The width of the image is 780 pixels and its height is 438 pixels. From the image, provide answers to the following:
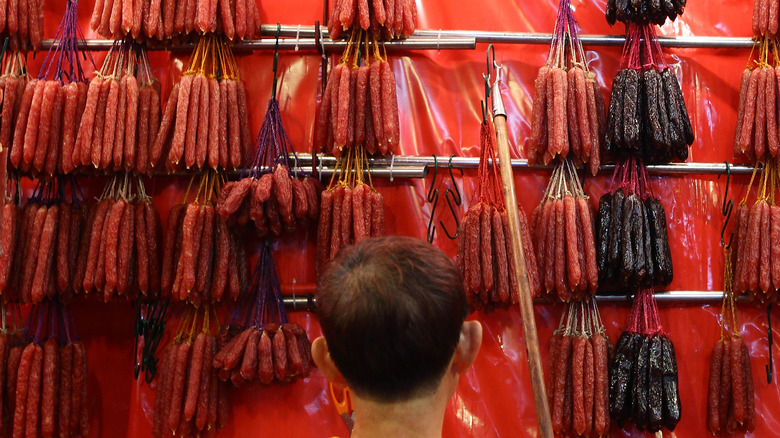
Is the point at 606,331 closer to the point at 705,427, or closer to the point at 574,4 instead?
the point at 705,427

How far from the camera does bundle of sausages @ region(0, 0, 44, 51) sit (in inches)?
151

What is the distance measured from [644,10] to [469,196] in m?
1.40

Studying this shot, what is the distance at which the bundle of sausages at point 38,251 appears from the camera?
363cm

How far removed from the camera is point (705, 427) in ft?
12.6

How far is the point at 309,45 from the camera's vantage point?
401 centimetres

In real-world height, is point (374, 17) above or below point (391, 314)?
above

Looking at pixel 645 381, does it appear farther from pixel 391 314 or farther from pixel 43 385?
pixel 43 385

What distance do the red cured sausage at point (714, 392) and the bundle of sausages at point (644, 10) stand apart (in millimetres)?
1845

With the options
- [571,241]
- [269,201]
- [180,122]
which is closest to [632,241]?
[571,241]

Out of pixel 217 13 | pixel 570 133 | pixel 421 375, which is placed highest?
pixel 217 13

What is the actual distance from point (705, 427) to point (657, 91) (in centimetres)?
190

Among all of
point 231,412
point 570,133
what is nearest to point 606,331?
point 570,133

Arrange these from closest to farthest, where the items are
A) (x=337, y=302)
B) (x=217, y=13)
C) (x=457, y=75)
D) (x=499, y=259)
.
→ (x=337, y=302) → (x=499, y=259) → (x=217, y=13) → (x=457, y=75)

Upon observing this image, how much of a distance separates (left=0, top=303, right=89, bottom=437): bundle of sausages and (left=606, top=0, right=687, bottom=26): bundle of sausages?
350 centimetres
